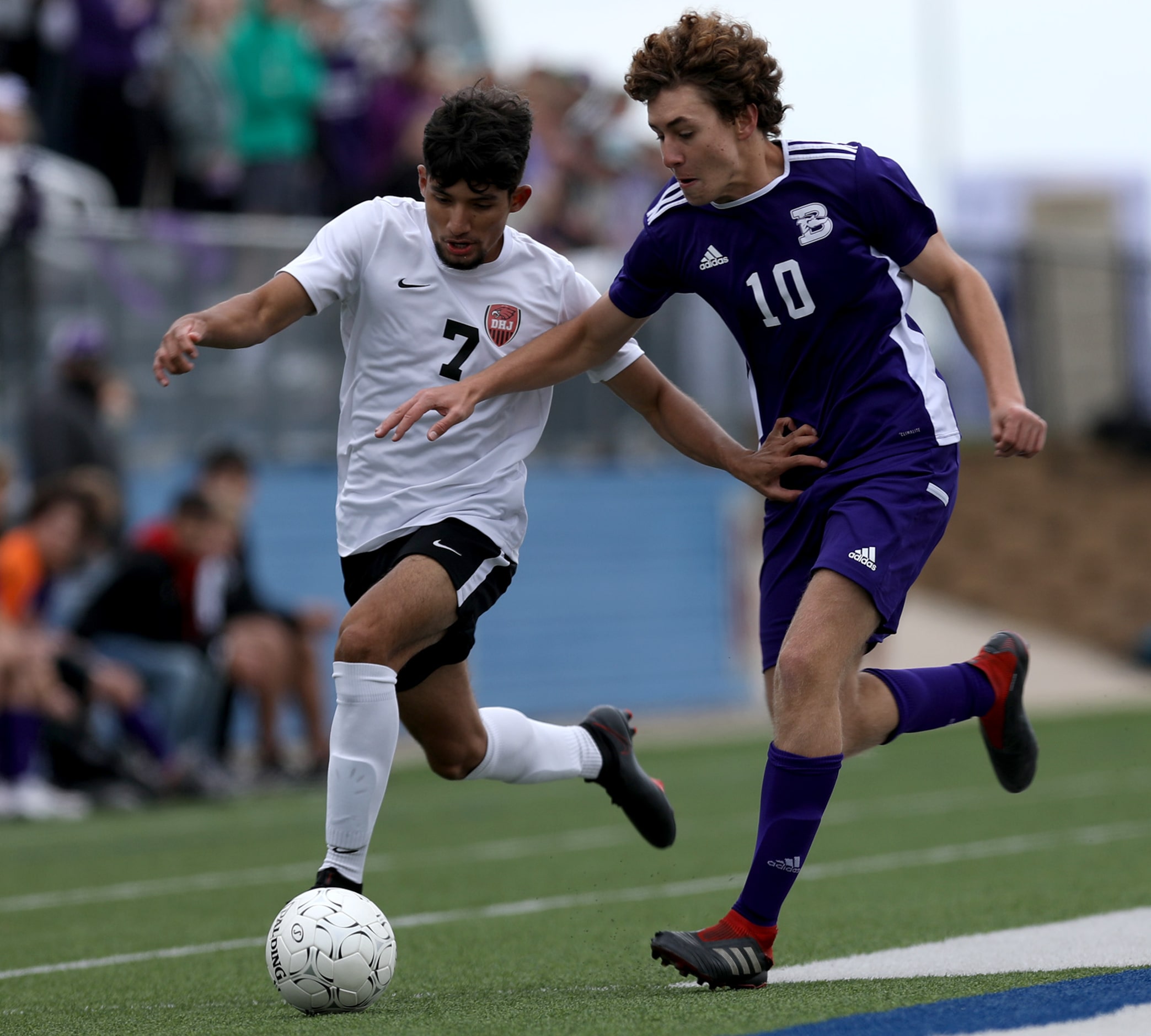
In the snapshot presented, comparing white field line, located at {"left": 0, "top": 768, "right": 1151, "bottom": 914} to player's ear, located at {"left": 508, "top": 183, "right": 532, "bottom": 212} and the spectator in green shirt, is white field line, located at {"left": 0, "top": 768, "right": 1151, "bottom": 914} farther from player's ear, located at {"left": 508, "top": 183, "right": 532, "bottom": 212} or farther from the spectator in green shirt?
the spectator in green shirt

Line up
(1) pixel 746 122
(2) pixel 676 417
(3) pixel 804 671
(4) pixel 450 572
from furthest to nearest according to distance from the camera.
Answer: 1. (2) pixel 676 417
2. (4) pixel 450 572
3. (1) pixel 746 122
4. (3) pixel 804 671

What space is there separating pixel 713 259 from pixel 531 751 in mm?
1758

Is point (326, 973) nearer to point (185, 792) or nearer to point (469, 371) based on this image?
point (469, 371)

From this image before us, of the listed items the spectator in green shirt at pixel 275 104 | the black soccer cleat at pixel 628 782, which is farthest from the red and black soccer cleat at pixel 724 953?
the spectator in green shirt at pixel 275 104

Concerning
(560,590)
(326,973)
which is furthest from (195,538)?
(326,973)

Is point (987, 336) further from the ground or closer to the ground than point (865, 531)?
further from the ground

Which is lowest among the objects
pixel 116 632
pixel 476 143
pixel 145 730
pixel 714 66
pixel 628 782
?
pixel 145 730

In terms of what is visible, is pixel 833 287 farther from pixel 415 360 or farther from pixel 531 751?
pixel 531 751

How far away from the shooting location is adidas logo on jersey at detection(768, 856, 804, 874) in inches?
181

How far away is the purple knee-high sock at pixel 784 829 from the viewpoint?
4.59 meters

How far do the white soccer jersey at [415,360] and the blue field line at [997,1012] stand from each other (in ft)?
6.55

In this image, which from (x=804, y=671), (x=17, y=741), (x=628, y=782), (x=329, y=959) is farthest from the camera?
(x=17, y=741)

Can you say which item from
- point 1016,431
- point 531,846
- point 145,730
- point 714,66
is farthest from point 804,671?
point 145,730

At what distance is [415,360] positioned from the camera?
5.26m
